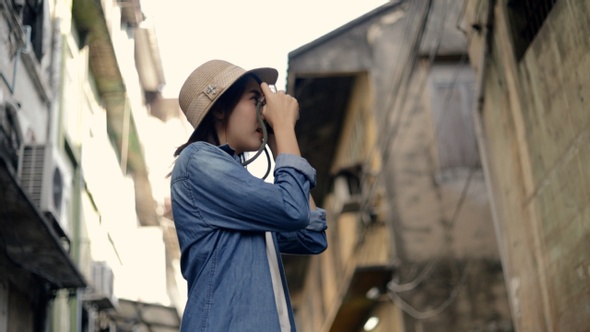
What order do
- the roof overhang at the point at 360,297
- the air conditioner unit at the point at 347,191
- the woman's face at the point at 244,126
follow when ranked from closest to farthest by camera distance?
the woman's face at the point at 244,126
the roof overhang at the point at 360,297
the air conditioner unit at the point at 347,191

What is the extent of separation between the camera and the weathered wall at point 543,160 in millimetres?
5703

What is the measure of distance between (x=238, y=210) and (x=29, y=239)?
6184mm

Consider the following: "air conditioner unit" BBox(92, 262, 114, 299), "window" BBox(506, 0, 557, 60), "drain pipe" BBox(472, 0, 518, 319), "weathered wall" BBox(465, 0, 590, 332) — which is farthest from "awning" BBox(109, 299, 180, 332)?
"window" BBox(506, 0, 557, 60)

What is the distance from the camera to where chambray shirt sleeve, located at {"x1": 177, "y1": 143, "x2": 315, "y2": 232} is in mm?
3100

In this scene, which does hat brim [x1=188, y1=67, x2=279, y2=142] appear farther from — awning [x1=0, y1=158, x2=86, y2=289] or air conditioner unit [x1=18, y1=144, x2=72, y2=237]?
air conditioner unit [x1=18, y1=144, x2=72, y2=237]

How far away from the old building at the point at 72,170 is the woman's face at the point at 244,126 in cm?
412

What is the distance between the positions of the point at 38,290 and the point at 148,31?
45.4ft

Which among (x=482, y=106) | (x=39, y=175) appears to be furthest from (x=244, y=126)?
(x=39, y=175)

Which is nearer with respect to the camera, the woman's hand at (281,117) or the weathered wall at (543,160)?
the woman's hand at (281,117)

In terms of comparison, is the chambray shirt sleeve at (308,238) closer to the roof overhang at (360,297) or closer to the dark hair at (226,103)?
the dark hair at (226,103)

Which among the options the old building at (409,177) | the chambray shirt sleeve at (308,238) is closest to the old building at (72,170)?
the old building at (409,177)

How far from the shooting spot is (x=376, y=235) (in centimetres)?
1589

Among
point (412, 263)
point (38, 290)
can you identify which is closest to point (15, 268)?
point (38, 290)

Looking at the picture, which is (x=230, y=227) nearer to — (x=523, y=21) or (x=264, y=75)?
(x=264, y=75)
